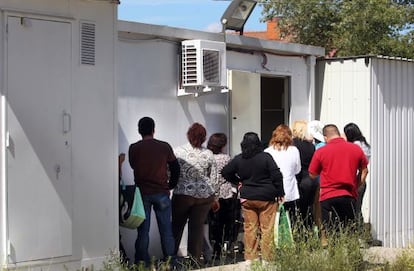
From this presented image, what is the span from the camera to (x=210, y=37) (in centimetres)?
1031

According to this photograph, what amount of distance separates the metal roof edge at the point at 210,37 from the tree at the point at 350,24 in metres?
7.09

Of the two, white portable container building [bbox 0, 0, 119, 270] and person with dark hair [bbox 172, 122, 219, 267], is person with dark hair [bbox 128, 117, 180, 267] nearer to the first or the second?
person with dark hair [bbox 172, 122, 219, 267]

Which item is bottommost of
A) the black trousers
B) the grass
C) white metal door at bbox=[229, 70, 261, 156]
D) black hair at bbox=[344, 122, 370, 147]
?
the grass

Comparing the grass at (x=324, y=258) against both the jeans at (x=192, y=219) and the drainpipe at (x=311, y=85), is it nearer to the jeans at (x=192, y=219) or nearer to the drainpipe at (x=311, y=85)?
the jeans at (x=192, y=219)

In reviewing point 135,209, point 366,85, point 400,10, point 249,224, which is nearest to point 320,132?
point 366,85

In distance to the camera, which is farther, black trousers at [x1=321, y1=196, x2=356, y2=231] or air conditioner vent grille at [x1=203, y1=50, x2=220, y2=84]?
air conditioner vent grille at [x1=203, y1=50, x2=220, y2=84]

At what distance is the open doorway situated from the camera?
38.9 feet

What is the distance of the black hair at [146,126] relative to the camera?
8641mm

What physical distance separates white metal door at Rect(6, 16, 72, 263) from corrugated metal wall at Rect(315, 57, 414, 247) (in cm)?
566

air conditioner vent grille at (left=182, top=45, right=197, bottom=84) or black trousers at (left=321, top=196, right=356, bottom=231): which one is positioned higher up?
air conditioner vent grille at (left=182, top=45, right=197, bottom=84)

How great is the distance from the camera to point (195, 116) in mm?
10172

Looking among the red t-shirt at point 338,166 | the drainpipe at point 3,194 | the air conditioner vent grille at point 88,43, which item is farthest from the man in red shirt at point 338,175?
the drainpipe at point 3,194

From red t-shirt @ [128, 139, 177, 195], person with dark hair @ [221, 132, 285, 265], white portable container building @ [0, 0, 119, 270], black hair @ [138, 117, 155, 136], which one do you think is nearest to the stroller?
person with dark hair @ [221, 132, 285, 265]

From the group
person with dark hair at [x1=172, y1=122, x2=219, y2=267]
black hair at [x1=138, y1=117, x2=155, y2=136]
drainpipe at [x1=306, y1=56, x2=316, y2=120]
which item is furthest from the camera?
drainpipe at [x1=306, y1=56, x2=316, y2=120]
